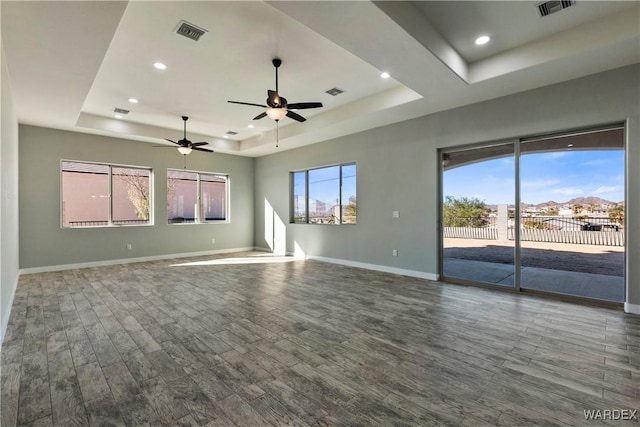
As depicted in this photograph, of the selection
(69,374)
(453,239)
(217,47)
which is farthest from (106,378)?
(453,239)

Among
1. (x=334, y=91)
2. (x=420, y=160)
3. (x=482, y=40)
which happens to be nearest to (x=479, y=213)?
(x=420, y=160)

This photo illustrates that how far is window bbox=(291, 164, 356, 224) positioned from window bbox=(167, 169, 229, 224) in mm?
2372

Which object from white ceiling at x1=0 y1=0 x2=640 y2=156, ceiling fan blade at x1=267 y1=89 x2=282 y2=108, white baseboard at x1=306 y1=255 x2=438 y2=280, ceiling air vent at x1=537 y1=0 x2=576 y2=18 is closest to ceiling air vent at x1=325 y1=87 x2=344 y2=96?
white ceiling at x1=0 y1=0 x2=640 y2=156

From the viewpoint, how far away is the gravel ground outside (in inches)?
162

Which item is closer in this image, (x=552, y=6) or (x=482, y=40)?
(x=552, y=6)

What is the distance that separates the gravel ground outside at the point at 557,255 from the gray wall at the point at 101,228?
6663mm

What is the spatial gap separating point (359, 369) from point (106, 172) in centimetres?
744

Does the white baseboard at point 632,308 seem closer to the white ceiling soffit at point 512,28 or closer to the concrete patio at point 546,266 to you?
the concrete patio at point 546,266

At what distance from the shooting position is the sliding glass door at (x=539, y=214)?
3.97 m

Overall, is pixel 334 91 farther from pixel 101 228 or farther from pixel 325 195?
pixel 101 228

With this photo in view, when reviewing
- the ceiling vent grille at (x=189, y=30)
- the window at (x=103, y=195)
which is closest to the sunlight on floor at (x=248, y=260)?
the window at (x=103, y=195)

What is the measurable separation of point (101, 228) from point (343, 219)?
5589 millimetres

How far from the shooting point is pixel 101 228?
6.77m

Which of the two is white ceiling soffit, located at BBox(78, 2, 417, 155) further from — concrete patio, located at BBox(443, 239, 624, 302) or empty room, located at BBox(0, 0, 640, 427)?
concrete patio, located at BBox(443, 239, 624, 302)
